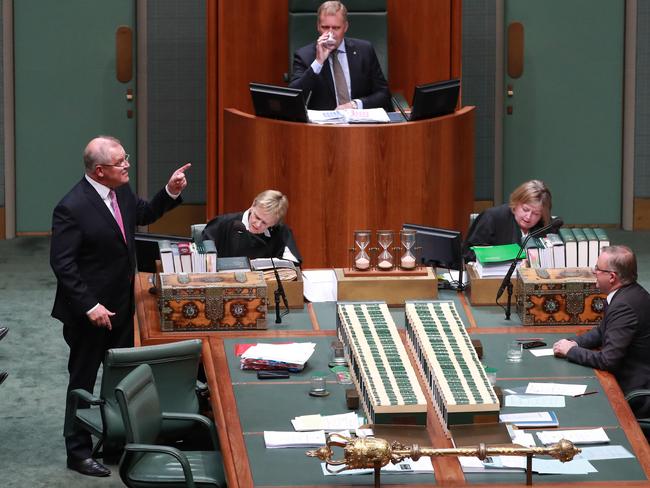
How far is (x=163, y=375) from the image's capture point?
17.4ft

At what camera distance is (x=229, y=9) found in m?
8.41

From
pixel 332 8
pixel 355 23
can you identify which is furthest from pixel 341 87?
pixel 355 23

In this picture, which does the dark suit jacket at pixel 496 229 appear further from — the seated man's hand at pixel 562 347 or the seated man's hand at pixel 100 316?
the seated man's hand at pixel 100 316

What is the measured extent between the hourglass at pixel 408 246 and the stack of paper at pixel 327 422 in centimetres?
144

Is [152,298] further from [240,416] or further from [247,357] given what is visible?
[240,416]

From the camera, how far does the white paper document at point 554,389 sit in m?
5.09

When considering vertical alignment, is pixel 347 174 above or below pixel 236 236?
above

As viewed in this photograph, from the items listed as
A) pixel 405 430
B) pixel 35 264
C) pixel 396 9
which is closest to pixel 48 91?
pixel 35 264

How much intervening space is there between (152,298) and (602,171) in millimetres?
4771

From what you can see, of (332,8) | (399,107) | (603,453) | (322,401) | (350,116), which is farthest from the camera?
(399,107)

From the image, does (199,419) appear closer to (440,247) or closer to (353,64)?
(440,247)

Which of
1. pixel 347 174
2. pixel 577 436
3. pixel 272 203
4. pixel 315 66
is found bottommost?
pixel 577 436

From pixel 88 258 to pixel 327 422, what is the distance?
1.60 metres

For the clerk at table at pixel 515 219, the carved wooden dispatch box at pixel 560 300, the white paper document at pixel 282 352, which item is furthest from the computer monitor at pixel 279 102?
the white paper document at pixel 282 352
